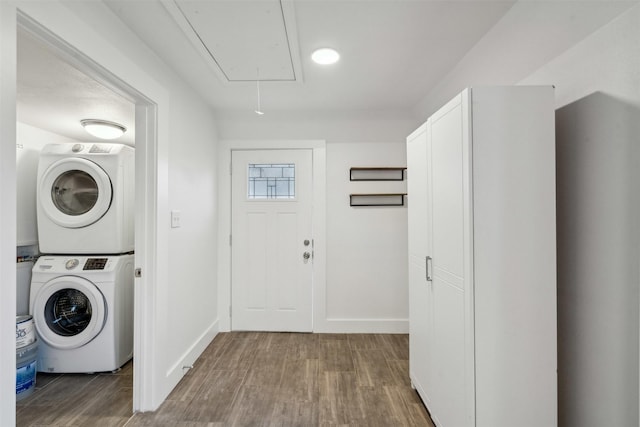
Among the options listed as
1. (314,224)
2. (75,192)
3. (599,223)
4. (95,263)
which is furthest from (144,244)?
(599,223)

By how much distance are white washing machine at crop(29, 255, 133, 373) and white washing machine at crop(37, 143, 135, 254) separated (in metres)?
0.12

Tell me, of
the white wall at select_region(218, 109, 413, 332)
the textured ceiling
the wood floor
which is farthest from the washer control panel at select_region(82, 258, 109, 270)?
the textured ceiling

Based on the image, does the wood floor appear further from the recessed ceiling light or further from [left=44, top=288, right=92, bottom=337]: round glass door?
the recessed ceiling light

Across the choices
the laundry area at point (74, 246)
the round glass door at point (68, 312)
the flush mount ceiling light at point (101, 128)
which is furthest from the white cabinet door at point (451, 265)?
the flush mount ceiling light at point (101, 128)

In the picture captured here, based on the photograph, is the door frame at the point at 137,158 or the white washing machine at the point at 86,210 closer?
the door frame at the point at 137,158

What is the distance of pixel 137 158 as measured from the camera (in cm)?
194

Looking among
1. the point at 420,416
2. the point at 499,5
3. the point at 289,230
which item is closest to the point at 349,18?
the point at 499,5

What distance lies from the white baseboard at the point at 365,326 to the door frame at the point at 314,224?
1.7 inches

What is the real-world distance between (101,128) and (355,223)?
2.63m

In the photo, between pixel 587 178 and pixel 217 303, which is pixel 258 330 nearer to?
pixel 217 303

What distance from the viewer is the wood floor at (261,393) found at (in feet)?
6.10

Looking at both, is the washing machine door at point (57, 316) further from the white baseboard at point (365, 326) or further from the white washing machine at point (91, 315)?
the white baseboard at point (365, 326)

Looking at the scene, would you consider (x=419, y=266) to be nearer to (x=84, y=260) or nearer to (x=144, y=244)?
(x=144, y=244)

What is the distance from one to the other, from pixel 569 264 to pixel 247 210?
2.72 m
